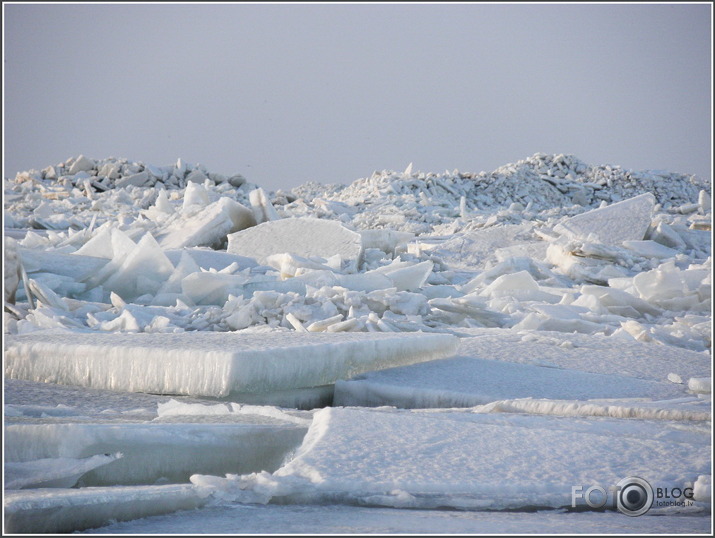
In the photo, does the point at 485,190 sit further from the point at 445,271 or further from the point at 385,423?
the point at 385,423

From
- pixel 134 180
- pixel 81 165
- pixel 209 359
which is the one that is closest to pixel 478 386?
pixel 209 359

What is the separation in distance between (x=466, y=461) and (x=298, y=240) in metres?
4.11

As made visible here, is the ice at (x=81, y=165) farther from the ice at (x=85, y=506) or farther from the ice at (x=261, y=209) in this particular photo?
the ice at (x=85, y=506)

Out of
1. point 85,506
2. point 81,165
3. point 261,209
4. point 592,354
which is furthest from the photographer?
point 81,165

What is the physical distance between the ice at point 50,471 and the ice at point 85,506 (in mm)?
114

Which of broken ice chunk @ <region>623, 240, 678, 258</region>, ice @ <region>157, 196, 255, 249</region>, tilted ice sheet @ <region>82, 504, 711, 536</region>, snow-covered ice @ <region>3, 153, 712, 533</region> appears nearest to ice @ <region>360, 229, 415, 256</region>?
snow-covered ice @ <region>3, 153, 712, 533</region>

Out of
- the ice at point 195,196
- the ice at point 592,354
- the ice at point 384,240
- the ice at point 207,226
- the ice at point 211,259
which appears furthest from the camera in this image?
the ice at point 195,196

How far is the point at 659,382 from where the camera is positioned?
91.3 inches

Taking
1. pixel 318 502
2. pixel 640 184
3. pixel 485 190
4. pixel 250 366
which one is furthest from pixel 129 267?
pixel 640 184

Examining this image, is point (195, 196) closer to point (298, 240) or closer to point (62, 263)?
point (298, 240)

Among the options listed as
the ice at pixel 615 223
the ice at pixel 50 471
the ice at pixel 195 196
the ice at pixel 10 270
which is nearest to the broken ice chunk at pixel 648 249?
the ice at pixel 615 223

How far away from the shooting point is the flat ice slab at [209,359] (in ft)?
6.66

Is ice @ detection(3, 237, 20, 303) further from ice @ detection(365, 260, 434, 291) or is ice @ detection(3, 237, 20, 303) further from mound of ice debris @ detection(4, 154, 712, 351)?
ice @ detection(365, 260, 434, 291)

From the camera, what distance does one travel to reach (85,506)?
116 centimetres
